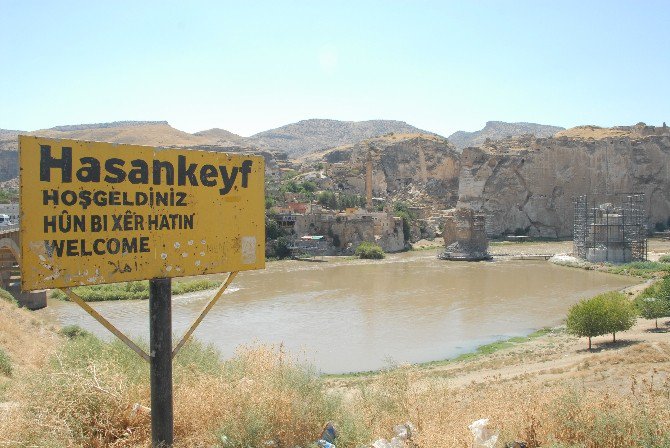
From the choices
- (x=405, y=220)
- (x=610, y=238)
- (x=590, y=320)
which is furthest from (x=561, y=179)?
(x=590, y=320)

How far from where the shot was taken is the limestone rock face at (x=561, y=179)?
207ft

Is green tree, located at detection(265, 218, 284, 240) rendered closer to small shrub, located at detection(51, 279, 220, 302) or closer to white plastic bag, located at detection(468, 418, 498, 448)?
small shrub, located at detection(51, 279, 220, 302)

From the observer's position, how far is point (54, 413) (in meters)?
4.34

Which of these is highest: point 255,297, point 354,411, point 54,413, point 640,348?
point 54,413

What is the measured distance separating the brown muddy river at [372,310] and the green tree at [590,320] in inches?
134

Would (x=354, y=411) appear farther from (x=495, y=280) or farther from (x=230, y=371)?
(x=495, y=280)

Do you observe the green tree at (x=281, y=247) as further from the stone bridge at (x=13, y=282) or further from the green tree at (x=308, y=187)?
the stone bridge at (x=13, y=282)

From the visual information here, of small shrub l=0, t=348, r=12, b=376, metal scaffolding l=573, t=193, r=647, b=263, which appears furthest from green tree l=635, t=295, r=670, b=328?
metal scaffolding l=573, t=193, r=647, b=263

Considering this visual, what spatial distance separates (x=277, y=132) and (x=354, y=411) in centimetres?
18077

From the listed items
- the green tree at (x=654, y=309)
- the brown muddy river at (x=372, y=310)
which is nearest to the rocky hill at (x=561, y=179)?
the brown muddy river at (x=372, y=310)

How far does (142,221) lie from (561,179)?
65.5 meters

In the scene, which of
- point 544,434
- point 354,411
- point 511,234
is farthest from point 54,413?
point 511,234

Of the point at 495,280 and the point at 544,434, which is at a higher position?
the point at 544,434

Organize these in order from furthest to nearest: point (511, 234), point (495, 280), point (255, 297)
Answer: point (511, 234), point (495, 280), point (255, 297)
